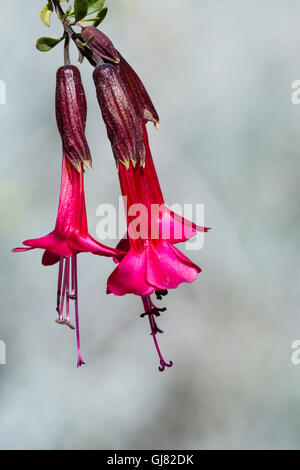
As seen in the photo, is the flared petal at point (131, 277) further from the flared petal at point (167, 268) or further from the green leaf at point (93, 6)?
the green leaf at point (93, 6)

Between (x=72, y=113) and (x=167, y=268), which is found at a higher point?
(x=72, y=113)

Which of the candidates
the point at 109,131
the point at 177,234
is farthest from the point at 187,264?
the point at 109,131

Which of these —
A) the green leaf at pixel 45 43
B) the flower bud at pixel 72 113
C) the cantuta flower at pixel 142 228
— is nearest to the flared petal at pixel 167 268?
the cantuta flower at pixel 142 228

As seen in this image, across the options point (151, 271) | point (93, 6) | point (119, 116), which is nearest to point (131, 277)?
point (151, 271)

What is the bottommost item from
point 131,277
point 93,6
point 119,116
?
point 131,277

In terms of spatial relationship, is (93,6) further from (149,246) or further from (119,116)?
(149,246)

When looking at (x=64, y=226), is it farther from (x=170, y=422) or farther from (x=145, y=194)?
(x=170, y=422)

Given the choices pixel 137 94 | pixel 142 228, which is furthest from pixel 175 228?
pixel 137 94
